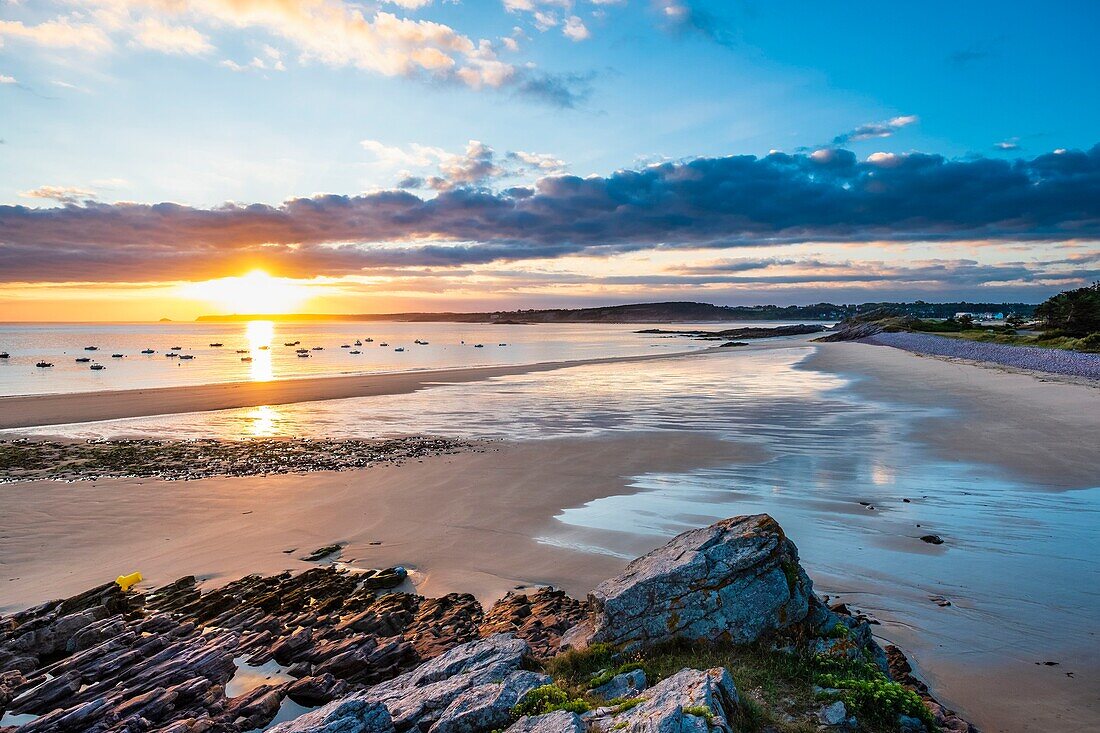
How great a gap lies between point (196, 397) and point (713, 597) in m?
38.4

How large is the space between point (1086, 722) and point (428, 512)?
1148cm

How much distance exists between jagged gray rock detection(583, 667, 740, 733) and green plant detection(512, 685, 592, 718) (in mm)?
136

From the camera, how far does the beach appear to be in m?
8.21

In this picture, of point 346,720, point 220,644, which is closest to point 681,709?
point 346,720

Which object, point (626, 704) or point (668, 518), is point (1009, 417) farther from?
point (626, 704)

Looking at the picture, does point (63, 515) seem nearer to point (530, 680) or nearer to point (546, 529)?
point (546, 529)

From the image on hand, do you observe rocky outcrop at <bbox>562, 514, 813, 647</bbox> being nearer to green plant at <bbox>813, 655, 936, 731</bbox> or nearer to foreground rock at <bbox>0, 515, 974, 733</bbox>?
foreground rock at <bbox>0, 515, 974, 733</bbox>

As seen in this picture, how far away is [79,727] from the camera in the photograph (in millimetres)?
6227

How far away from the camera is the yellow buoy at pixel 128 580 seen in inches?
404

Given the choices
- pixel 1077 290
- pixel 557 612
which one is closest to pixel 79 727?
pixel 557 612

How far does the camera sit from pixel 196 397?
3759cm

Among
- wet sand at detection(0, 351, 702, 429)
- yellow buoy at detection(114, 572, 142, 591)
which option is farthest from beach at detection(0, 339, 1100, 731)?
wet sand at detection(0, 351, 702, 429)

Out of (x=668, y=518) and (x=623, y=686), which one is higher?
(x=623, y=686)

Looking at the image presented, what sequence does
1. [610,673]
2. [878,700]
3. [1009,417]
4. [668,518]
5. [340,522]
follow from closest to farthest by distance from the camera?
[878,700] < [610,673] < [668,518] < [340,522] < [1009,417]
